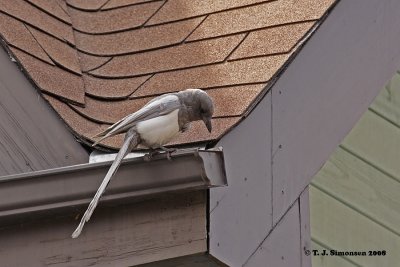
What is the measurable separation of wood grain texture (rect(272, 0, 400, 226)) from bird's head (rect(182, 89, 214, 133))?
13.9 inches

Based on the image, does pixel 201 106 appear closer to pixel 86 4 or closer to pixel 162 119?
pixel 162 119

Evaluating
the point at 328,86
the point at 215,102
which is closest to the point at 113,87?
the point at 215,102

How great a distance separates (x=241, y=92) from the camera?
600 centimetres

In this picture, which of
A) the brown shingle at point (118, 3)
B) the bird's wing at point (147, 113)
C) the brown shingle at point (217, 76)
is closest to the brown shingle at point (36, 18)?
the brown shingle at point (118, 3)

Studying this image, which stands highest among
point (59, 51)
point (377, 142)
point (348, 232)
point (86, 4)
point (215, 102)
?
point (215, 102)

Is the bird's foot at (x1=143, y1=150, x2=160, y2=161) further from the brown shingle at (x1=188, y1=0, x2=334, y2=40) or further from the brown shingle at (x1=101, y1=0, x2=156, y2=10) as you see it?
the brown shingle at (x1=101, y1=0, x2=156, y2=10)

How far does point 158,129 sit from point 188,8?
139cm

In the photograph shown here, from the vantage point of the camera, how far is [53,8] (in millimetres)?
7098

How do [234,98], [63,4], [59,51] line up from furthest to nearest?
[63,4] → [59,51] → [234,98]

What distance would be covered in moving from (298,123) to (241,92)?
0.95 ft

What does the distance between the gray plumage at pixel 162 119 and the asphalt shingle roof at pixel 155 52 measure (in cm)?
12

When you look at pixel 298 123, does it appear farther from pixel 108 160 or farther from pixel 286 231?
pixel 108 160

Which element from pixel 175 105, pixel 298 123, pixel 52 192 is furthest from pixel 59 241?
pixel 298 123

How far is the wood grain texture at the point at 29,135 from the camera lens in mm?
5945
